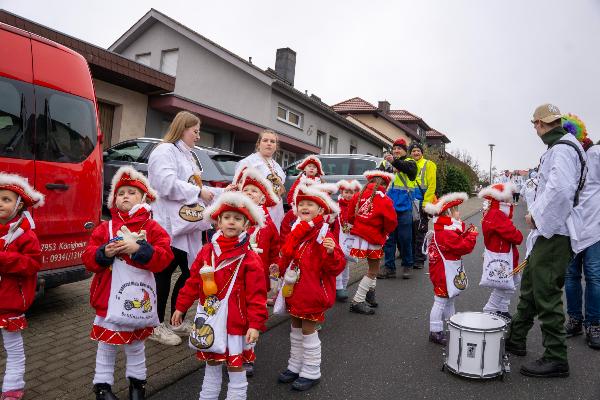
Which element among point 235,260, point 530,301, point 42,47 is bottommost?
point 530,301

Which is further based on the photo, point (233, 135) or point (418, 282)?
point (233, 135)

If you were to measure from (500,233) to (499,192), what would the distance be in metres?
0.42

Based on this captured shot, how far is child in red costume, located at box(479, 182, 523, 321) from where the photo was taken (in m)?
4.73

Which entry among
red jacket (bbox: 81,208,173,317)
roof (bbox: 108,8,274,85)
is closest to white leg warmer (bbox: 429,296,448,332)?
red jacket (bbox: 81,208,173,317)

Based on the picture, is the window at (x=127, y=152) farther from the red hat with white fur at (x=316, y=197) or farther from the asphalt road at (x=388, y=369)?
the red hat with white fur at (x=316, y=197)

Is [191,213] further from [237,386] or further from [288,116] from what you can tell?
[288,116]

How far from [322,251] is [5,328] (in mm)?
2085

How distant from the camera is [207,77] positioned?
17766 mm

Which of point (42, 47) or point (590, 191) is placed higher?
point (42, 47)

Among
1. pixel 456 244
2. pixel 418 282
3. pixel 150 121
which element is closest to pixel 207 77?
pixel 150 121

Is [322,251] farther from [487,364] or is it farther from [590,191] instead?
[590,191]

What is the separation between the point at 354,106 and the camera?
3684cm

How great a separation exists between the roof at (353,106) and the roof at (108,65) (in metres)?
24.3

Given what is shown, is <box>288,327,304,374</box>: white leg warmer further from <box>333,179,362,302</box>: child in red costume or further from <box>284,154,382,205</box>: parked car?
<box>284,154,382,205</box>: parked car
